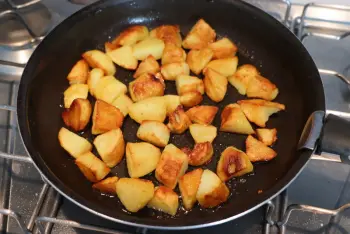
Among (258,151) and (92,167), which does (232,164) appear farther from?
(92,167)

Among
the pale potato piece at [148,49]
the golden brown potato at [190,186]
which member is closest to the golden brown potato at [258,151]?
the golden brown potato at [190,186]

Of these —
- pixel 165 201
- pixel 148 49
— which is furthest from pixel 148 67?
pixel 165 201

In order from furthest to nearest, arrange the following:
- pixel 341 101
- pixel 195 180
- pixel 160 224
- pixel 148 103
A: pixel 341 101 < pixel 148 103 < pixel 195 180 < pixel 160 224

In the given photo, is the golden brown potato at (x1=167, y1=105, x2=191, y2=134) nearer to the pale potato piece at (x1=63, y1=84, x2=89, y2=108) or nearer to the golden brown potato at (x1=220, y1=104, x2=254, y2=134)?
the golden brown potato at (x1=220, y1=104, x2=254, y2=134)

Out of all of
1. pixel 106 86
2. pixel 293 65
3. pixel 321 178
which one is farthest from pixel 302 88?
pixel 106 86

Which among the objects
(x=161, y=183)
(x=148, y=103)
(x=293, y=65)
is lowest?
(x=161, y=183)

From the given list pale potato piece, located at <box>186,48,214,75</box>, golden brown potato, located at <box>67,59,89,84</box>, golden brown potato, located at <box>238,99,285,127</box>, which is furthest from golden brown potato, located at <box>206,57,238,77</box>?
golden brown potato, located at <box>67,59,89,84</box>

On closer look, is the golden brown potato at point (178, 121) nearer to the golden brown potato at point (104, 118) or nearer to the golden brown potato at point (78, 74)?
the golden brown potato at point (104, 118)

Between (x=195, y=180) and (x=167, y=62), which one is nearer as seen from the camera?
(x=195, y=180)

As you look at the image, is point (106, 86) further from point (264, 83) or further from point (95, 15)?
point (264, 83)
